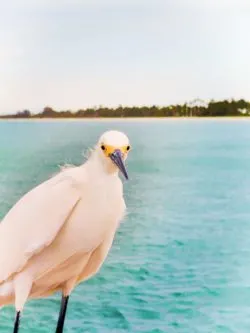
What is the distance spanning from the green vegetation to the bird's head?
37cm

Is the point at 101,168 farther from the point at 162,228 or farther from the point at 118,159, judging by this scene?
the point at 162,228

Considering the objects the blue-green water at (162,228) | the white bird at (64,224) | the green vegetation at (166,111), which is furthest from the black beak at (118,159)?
the green vegetation at (166,111)

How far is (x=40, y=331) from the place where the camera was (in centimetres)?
194

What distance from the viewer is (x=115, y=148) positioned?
1.64 m

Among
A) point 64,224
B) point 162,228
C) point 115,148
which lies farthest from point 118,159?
point 162,228

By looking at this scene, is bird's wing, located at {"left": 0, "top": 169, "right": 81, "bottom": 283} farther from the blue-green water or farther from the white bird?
the blue-green water

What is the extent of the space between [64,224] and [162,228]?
44 cm

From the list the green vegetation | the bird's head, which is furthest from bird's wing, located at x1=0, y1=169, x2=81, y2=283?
the green vegetation

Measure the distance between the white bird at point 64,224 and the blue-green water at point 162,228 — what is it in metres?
0.23

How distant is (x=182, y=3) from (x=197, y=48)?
137 mm

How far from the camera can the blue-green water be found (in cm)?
196

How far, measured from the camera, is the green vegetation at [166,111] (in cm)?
205

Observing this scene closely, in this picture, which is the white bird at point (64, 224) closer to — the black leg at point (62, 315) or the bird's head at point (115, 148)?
the bird's head at point (115, 148)

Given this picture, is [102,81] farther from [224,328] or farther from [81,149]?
[224,328]
